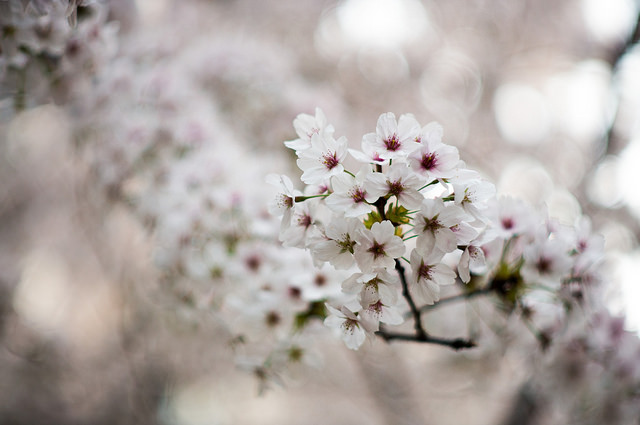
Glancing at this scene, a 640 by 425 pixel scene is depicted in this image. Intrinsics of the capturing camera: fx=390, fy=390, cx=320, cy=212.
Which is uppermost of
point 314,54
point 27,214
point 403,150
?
point 314,54

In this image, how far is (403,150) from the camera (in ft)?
2.09

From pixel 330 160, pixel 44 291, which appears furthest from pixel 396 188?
pixel 44 291

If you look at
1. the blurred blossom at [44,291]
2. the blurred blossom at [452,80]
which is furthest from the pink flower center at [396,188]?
the blurred blossom at [44,291]

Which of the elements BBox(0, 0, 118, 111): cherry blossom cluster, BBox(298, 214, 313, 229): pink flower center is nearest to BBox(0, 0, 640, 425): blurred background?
BBox(0, 0, 118, 111): cherry blossom cluster

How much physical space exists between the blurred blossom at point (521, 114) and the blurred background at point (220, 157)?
0.02m

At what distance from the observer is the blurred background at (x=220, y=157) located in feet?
4.30

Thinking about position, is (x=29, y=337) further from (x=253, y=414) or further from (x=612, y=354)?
(x=612, y=354)

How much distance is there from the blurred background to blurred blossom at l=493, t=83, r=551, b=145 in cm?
2

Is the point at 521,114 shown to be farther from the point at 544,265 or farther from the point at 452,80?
the point at 544,265

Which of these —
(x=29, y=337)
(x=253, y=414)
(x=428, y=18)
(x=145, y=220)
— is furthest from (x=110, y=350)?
(x=428, y=18)

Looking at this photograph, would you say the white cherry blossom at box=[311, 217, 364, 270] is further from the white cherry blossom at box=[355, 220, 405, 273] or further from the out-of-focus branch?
the out-of-focus branch

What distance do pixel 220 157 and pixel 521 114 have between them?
2699 millimetres

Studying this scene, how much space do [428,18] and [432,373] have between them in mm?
2807

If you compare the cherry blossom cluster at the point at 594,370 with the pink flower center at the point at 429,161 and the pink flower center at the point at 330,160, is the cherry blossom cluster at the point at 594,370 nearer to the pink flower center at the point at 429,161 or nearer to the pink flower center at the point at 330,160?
the pink flower center at the point at 429,161
